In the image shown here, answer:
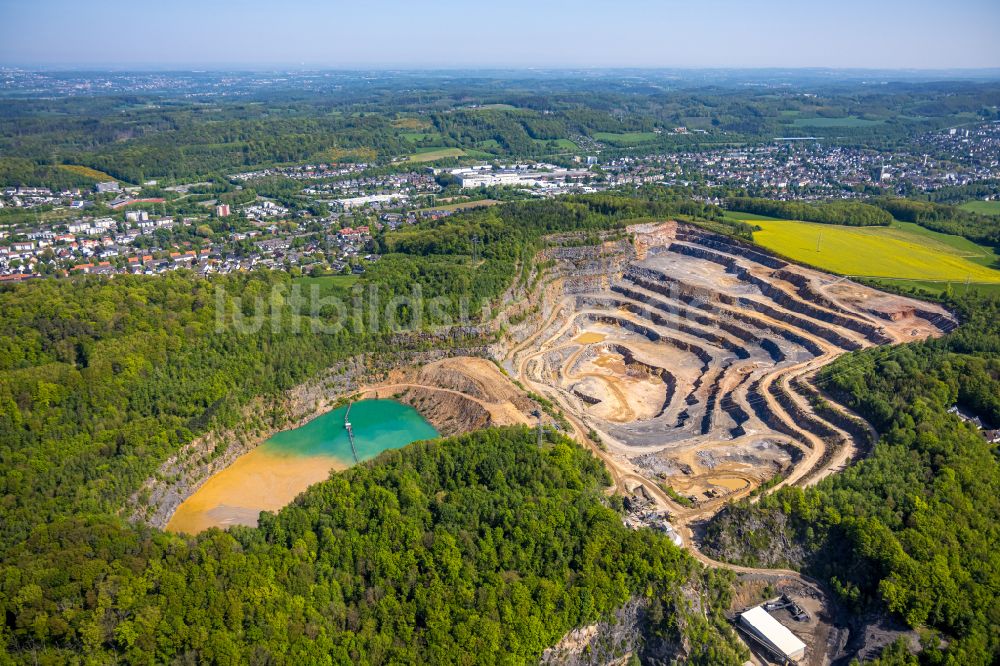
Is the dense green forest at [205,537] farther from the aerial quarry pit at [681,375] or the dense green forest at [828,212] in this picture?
the dense green forest at [828,212]

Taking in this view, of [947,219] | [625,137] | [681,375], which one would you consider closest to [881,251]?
[947,219]

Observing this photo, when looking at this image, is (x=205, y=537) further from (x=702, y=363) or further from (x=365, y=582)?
(x=702, y=363)

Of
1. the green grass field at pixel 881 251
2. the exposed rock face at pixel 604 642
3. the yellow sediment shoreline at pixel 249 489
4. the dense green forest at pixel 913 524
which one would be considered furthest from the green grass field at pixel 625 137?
the exposed rock face at pixel 604 642

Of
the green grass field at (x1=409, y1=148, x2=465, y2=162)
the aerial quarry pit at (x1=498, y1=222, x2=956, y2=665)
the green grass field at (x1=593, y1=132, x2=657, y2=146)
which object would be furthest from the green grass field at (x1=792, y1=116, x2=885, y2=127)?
the aerial quarry pit at (x1=498, y1=222, x2=956, y2=665)

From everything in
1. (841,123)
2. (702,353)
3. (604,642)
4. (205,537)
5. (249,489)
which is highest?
(841,123)

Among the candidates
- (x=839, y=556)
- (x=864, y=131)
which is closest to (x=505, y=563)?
(x=839, y=556)
